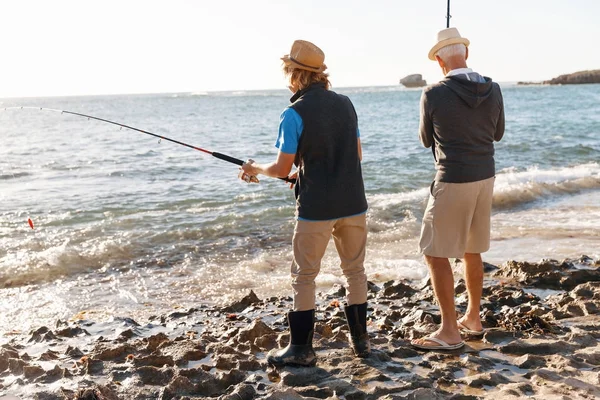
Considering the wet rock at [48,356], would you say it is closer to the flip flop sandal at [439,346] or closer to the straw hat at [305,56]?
the flip flop sandal at [439,346]

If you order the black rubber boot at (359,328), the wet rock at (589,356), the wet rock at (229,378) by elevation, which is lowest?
the wet rock at (229,378)

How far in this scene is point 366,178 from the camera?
1421 cm

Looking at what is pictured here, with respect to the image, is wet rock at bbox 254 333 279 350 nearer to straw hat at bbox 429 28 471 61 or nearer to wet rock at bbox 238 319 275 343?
wet rock at bbox 238 319 275 343

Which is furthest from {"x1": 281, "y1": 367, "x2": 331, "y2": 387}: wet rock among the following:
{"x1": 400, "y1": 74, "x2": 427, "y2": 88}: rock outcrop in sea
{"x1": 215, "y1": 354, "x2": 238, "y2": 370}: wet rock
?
{"x1": 400, "y1": 74, "x2": 427, "y2": 88}: rock outcrop in sea

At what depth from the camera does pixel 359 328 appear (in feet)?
13.7

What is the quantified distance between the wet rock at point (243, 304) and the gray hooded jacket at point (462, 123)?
242 centimetres

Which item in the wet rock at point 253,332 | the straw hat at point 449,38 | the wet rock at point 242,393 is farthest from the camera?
the wet rock at point 253,332

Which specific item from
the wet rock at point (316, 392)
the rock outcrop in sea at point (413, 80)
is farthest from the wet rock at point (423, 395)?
the rock outcrop in sea at point (413, 80)

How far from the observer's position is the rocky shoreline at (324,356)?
12.0 feet

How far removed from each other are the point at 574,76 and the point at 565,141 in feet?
313

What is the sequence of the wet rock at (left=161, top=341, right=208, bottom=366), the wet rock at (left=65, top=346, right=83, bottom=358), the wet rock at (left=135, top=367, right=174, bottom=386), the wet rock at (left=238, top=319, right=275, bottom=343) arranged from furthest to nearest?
1. the wet rock at (left=238, top=319, right=275, bottom=343)
2. the wet rock at (left=65, top=346, right=83, bottom=358)
3. the wet rock at (left=161, top=341, right=208, bottom=366)
4. the wet rock at (left=135, top=367, right=174, bottom=386)

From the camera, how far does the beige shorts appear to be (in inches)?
160

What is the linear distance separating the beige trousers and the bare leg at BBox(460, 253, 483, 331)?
837mm

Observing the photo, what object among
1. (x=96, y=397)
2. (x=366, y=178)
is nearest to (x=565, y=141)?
(x=366, y=178)
